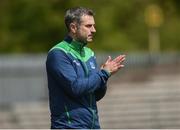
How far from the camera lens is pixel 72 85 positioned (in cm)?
619

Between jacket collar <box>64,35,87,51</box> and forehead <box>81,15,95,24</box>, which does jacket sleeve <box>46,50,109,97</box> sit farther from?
forehead <box>81,15,95,24</box>

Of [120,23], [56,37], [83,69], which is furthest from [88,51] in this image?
[120,23]

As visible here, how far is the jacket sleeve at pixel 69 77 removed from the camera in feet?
20.3

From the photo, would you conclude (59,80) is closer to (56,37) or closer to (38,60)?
(38,60)

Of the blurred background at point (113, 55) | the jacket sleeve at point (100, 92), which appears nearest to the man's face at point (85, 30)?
the jacket sleeve at point (100, 92)

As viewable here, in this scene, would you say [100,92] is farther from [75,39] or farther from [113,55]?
[113,55]

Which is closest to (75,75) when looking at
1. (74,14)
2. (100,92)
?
(100,92)

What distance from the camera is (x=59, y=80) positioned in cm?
625

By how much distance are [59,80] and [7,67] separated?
62.0ft

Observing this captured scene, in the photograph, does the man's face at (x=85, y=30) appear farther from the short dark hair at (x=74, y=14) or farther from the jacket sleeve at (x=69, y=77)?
the jacket sleeve at (x=69, y=77)

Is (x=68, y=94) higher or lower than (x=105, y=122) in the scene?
higher

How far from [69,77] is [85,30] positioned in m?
0.37

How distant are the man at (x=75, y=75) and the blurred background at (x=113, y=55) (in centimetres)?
730

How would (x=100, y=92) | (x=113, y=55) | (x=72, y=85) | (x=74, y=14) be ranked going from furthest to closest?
(x=113, y=55) → (x=100, y=92) → (x=74, y=14) → (x=72, y=85)
